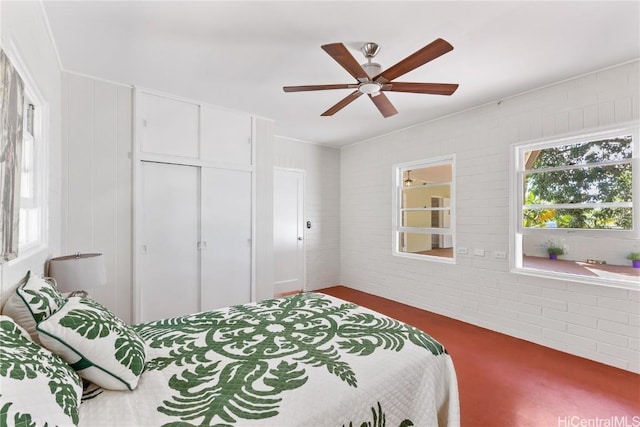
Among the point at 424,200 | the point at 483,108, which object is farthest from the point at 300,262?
the point at 483,108

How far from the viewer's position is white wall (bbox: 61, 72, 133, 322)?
8.98ft

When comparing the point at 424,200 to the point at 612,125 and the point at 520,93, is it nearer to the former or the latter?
the point at 520,93

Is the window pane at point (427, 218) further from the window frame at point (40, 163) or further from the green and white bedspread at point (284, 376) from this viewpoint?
the window frame at point (40, 163)

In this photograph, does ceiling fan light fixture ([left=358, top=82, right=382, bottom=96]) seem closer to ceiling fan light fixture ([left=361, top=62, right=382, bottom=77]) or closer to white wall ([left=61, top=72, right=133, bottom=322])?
ceiling fan light fixture ([left=361, top=62, right=382, bottom=77])

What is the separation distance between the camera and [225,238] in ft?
12.1

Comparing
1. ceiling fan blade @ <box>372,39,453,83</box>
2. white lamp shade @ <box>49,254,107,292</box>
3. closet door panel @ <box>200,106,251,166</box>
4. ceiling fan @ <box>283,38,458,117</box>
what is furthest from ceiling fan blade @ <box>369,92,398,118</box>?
white lamp shade @ <box>49,254,107,292</box>

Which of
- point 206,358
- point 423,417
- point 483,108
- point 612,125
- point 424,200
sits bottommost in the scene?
point 423,417

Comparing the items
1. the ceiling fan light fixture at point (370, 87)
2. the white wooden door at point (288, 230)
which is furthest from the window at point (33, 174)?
the white wooden door at point (288, 230)

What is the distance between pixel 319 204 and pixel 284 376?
4.26 m

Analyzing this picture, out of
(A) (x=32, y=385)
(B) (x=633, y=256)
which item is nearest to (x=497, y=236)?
(B) (x=633, y=256)

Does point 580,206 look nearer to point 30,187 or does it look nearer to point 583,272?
point 583,272

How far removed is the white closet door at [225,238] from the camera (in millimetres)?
3555

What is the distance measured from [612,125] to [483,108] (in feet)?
4.03

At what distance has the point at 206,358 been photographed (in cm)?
146
